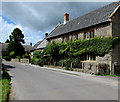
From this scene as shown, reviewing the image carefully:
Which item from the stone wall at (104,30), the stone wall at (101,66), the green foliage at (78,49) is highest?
the stone wall at (104,30)

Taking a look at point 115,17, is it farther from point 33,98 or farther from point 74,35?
point 33,98

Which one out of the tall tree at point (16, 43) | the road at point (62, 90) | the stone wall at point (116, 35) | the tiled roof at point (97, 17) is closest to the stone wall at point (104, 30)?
the stone wall at point (116, 35)

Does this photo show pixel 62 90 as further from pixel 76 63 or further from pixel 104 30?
pixel 76 63

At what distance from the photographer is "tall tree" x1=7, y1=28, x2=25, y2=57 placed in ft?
189

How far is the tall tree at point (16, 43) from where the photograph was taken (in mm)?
57469

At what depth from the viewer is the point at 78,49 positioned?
21734mm

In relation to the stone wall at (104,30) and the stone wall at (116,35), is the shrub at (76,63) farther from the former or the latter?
the stone wall at (116,35)

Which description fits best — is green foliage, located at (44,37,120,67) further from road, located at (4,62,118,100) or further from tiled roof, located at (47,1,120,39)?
road, located at (4,62,118,100)

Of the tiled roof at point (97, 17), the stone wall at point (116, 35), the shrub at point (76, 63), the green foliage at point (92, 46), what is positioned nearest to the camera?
the green foliage at point (92, 46)

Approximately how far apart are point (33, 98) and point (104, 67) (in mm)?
12040

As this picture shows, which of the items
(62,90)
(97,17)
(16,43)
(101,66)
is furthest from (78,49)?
(16,43)

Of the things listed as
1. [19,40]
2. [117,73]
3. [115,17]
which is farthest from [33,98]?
[19,40]

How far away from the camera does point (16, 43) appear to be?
58.3 metres

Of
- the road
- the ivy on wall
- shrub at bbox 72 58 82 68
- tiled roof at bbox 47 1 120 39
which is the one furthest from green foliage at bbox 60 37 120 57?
the road
